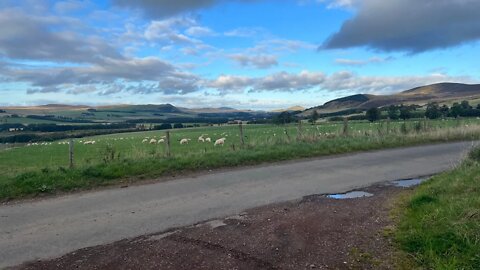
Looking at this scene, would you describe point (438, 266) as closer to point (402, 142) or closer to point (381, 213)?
point (381, 213)

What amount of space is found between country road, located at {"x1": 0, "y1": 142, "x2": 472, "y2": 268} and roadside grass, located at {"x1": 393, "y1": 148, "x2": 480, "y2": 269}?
261 cm

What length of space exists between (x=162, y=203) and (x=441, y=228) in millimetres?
5462

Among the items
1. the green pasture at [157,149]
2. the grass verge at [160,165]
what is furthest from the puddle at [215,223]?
the green pasture at [157,149]

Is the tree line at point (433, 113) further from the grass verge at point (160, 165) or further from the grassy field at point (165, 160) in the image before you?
the grass verge at point (160, 165)

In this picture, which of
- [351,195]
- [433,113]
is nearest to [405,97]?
[433,113]

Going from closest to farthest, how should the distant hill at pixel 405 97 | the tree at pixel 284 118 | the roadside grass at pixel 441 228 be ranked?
1. the roadside grass at pixel 441 228
2. the tree at pixel 284 118
3. the distant hill at pixel 405 97

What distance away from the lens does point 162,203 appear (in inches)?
340

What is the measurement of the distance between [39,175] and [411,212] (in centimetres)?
927

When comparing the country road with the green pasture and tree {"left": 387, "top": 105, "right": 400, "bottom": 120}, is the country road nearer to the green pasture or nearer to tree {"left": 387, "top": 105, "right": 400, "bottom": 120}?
the green pasture

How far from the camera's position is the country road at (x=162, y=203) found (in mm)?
6391

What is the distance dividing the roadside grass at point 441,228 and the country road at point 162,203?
2.61 meters

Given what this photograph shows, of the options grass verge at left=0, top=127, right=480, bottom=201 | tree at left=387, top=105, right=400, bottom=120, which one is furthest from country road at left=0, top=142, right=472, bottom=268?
tree at left=387, top=105, right=400, bottom=120

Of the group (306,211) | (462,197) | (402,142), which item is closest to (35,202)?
(306,211)

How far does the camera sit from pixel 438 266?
4695 millimetres
